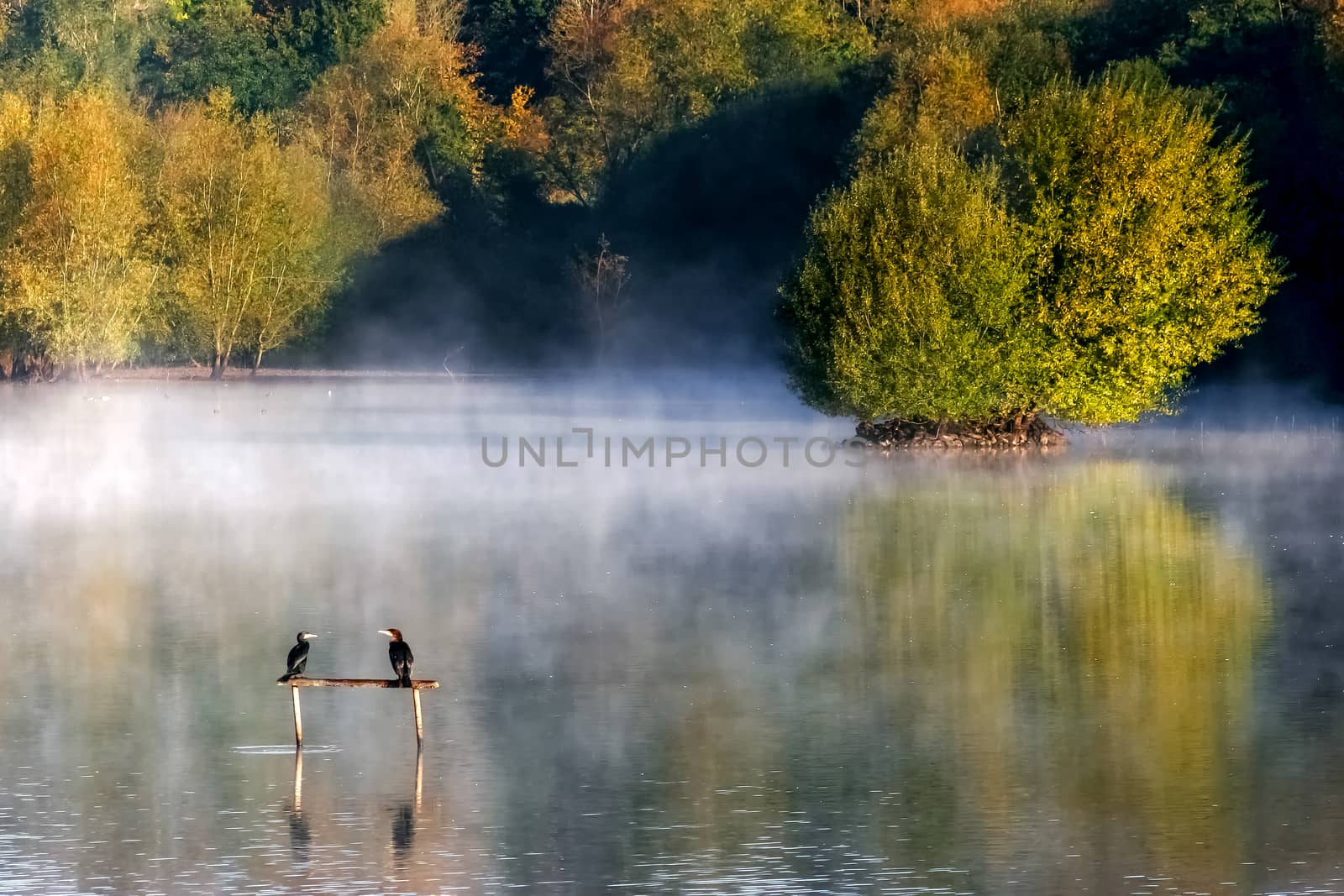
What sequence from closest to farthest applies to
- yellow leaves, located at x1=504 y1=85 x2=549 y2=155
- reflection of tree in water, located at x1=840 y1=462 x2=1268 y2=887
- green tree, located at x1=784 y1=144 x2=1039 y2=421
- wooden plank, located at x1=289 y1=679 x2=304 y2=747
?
1. reflection of tree in water, located at x1=840 y1=462 x2=1268 y2=887
2. wooden plank, located at x1=289 y1=679 x2=304 y2=747
3. green tree, located at x1=784 y1=144 x2=1039 y2=421
4. yellow leaves, located at x1=504 y1=85 x2=549 y2=155

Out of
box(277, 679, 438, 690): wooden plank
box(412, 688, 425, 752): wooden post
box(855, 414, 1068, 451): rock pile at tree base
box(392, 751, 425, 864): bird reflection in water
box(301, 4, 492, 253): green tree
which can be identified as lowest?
box(392, 751, 425, 864): bird reflection in water

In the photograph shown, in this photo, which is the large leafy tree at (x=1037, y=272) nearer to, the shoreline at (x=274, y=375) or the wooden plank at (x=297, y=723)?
the wooden plank at (x=297, y=723)

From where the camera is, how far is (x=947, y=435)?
46.9 m

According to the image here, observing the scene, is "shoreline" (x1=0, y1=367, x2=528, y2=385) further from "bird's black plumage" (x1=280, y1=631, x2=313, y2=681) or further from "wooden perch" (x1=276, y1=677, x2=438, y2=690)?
"wooden perch" (x1=276, y1=677, x2=438, y2=690)

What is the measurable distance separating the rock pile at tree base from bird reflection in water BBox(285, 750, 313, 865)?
33.1 meters

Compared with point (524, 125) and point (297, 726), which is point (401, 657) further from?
point (524, 125)

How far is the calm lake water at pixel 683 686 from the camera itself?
40.6 feet

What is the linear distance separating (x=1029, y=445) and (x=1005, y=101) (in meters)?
17.3

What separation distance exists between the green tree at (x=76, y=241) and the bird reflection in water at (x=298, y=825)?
197ft

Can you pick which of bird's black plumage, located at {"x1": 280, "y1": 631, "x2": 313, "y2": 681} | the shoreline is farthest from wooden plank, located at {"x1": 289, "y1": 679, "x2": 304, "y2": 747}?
the shoreline

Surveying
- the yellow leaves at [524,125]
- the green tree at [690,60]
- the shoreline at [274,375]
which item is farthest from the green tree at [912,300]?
the yellow leaves at [524,125]

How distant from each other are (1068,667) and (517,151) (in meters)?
76.5

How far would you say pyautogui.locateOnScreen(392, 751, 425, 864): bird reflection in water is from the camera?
40.9 ft

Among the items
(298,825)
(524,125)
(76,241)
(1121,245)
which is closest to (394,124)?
(524,125)
